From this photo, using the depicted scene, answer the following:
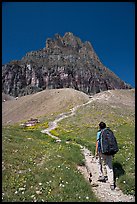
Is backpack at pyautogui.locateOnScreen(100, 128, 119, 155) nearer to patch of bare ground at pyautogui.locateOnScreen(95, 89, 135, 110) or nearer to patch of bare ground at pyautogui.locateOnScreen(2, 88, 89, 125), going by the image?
patch of bare ground at pyautogui.locateOnScreen(95, 89, 135, 110)

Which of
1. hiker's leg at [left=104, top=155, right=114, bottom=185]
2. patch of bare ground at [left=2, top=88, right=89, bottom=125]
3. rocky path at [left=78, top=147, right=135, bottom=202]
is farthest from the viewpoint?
patch of bare ground at [left=2, top=88, right=89, bottom=125]

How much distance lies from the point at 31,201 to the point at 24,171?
4.25 meters

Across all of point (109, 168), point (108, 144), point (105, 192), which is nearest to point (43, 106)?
point (108, 144)

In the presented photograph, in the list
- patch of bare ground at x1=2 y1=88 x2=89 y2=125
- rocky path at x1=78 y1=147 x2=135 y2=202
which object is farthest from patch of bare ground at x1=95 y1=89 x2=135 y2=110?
rocky path at x1=78 y1=147 x2=135 y2=202

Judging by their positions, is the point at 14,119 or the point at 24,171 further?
the point at 14,119

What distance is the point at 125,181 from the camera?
13500mm

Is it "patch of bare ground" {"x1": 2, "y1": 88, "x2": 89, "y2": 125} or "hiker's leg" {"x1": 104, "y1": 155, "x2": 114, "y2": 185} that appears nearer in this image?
"hiker's leg" {"x1": 104, "y1": 155, "x2": 114, "y2": 185}

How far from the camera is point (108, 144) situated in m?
14.1

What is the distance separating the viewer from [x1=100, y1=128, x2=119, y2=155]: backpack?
1395 cm

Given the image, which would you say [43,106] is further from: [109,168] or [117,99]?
[109,168]

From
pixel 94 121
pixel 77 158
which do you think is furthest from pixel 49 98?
pixel 77 158

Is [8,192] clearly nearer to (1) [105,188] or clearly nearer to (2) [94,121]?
(1) [105,188]

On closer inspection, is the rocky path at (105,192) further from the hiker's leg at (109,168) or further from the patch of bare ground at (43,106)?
the patch of bare ground at (43,106)

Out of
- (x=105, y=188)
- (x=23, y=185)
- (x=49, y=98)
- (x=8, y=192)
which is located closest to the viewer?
(x=8, y=192)
